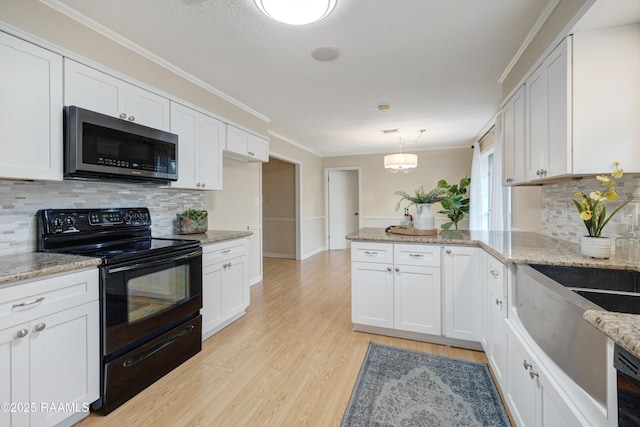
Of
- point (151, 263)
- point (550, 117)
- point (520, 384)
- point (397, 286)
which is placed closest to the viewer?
point (520, 384)

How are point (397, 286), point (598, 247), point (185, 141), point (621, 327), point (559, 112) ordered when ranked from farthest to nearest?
1. point (185, 141)
2. point (397, 286)
3. point (559, 112)
4. point (598, 247)
5. point (621, 327)

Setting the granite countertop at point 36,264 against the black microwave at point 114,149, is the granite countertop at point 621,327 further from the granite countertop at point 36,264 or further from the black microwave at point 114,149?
the black microwave at point 114,149

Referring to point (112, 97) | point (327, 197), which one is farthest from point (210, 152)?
point (327, 197)

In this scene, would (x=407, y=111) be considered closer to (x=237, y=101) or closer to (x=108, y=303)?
(x=237, y=101)

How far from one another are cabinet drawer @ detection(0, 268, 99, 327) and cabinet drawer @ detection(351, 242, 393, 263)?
6.12 feet

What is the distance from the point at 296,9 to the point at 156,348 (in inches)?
88.6

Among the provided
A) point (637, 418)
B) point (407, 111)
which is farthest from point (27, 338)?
point (407, 111)

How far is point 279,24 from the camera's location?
6.41 ft

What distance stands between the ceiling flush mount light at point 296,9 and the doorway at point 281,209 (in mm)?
4184

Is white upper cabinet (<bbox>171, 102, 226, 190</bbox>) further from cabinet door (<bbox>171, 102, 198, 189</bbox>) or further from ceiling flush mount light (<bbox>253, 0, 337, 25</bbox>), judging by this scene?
ceiling flush mount light (<bbox>253, 0, 337, 25</bbox>)

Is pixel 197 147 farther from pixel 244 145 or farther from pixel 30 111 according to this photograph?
pixel 30 111

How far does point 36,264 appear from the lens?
4.67 ft

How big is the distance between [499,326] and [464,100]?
9.04 feet

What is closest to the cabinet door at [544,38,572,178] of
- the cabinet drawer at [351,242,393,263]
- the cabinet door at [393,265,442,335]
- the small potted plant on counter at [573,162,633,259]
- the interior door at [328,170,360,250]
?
the small potted plant on counter at [573,162,633,259]
